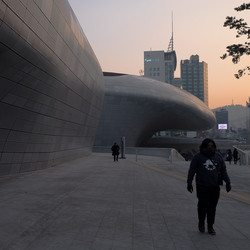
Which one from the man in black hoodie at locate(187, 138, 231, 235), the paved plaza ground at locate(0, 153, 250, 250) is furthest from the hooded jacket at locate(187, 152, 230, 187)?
the paved plaza ground at locate(0, 153, 250, 250)

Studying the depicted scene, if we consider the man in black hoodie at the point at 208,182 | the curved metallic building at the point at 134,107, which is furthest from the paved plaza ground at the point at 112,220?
the curved metallic building at the point at 134,107

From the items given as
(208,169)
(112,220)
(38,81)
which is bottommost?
(112,220)

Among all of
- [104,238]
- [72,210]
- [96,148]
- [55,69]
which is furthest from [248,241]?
[96,148]

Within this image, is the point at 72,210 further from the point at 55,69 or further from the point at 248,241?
the point at 55,69

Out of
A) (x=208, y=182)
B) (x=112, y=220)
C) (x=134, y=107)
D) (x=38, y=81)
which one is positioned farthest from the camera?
(x=134, y=107)

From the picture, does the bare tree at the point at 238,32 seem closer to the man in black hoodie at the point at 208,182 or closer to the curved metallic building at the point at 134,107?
the man in black hoodie at the point at 208,182

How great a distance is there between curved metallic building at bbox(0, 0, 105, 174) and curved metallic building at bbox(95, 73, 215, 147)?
73.9ft

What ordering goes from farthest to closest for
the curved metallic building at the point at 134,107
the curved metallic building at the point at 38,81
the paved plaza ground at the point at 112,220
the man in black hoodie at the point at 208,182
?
the curved metallic building at the point at 134,107
the curved metallic building at the point at 38,81
the man in black hoodie at the point at 208,182
the paved plaza ground at the point at 112,220

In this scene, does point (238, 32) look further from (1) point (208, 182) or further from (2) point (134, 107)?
(2) point (134, 107)

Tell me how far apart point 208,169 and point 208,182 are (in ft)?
0.71

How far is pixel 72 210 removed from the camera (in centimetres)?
543

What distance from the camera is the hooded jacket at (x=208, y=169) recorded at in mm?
4219

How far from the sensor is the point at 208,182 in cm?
421

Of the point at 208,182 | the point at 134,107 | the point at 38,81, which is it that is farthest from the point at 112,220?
the point at 134,107
